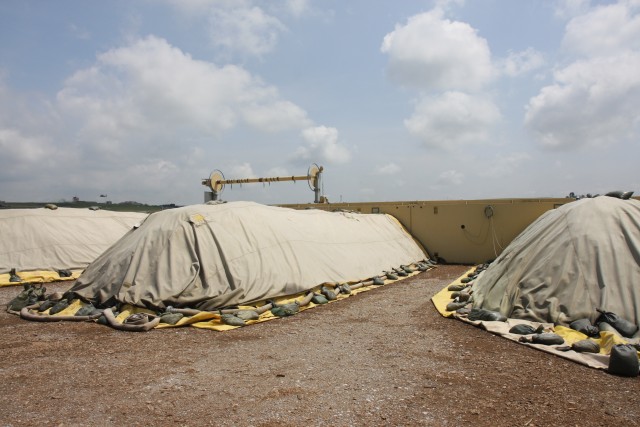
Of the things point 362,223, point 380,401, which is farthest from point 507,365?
point 362,223

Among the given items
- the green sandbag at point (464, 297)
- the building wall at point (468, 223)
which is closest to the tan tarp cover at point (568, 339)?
the green sandbag at point (464, 297)

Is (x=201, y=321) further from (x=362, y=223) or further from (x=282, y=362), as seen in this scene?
(x=362, y=223)

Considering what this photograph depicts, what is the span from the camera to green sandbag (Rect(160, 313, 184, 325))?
22.9ft

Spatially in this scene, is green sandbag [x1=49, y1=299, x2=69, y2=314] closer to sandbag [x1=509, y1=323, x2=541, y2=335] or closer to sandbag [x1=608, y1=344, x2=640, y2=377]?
sandbag [x1=509, y1=323, x2=541, y2=335]

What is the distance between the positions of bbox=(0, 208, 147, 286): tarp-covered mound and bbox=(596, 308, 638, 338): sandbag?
14036 millimetres

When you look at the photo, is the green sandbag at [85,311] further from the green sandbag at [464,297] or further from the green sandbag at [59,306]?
the green sandbag at [464,297]

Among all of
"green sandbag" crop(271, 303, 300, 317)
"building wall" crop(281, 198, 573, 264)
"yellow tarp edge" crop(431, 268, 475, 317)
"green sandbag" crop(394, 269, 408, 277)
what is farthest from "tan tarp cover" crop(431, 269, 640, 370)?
"building wall" crop(281, 198, 573, 264)

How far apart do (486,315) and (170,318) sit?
503cm

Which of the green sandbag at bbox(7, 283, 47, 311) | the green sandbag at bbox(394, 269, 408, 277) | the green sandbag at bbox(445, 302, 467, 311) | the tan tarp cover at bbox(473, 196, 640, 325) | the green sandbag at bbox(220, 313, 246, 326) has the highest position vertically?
the tan tarp cover at bbox(473, 196, 640, 325)

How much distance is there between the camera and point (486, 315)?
6.69 m

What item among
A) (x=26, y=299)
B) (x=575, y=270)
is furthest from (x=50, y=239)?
(x=575, y=270)

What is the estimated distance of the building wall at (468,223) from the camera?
1491 cm

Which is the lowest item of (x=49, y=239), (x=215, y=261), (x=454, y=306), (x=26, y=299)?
(x=26, y=299)

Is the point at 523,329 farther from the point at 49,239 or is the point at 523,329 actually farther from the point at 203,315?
the point at 49,239
